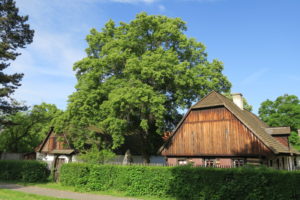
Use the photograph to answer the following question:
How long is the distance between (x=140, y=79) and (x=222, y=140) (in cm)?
985

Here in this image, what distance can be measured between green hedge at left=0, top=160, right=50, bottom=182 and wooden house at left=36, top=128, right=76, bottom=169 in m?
4.85

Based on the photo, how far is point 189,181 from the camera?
13969 millimetres

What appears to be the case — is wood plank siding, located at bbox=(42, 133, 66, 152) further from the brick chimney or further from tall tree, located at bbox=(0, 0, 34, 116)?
the brick chimney

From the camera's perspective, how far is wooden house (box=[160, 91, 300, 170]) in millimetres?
19406

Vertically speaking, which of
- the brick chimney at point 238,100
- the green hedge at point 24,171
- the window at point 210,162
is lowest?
the green hedge at point 24,171

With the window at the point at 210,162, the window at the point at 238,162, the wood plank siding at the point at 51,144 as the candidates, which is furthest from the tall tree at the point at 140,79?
the wood plank siding at the point at 51,144

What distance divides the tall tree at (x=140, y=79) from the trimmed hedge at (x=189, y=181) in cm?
592

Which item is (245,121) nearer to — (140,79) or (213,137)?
(213,137)

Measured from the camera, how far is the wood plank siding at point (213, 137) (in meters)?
19.6

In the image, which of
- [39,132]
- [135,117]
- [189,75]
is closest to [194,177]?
[189,75]

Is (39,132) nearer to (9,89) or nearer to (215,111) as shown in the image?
(9,89)

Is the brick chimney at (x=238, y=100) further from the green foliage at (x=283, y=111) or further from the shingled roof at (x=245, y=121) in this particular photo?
the green foliage at (x=283, y=111)

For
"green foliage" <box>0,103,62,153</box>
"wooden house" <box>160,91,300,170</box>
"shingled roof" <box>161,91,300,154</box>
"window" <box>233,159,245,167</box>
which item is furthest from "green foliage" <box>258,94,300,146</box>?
"green foliage" <box>0,103,62,153</box>

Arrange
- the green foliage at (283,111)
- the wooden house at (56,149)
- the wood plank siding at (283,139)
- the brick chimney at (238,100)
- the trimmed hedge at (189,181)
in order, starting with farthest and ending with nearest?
the green foliage at (283,111)
the wooden house at (56,149)
the brick chimney at (238,100)
the wood plank siding at (283,139)
the trimmed hedge at (189,181)
